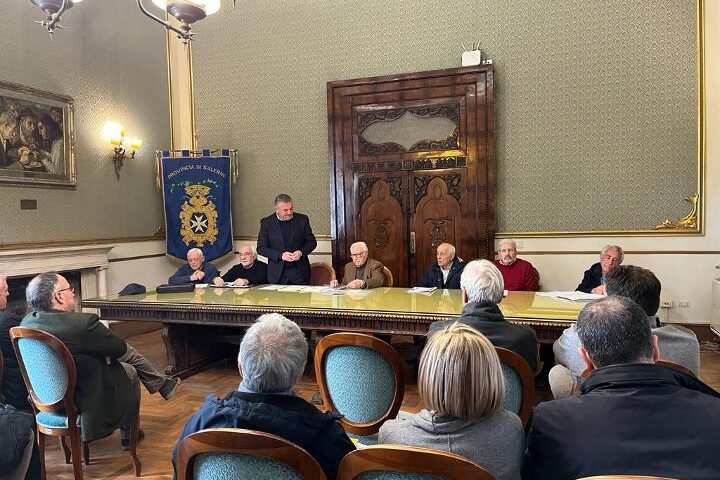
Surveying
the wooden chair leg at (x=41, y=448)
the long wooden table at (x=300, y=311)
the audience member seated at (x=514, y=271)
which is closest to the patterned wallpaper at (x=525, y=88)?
the audience member seated at (x=514, y=271)

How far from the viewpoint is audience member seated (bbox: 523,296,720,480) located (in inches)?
48.3

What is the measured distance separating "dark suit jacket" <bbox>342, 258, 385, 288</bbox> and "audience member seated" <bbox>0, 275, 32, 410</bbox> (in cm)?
270

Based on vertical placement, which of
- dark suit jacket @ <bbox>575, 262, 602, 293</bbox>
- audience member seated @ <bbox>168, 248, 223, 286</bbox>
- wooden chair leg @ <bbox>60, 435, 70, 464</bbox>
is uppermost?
audience member seated @ <bbox>168, 248, 223, 286</bbox>

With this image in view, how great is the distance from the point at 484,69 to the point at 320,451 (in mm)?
5153

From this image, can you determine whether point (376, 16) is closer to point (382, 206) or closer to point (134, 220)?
point (382, 206)

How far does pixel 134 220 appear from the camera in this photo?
21.5 ft

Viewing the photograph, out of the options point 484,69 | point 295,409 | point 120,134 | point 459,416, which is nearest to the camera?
point 459,416

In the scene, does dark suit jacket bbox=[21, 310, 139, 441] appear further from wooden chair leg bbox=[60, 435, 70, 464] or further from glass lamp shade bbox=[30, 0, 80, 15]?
glass lamp shade bbox=[30, 0, 80, 15]

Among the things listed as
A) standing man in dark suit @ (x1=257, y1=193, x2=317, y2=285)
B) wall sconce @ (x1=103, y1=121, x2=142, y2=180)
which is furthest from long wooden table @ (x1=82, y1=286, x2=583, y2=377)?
wall sconce @ (x1=103, y1=121, x2=142, y2=180)

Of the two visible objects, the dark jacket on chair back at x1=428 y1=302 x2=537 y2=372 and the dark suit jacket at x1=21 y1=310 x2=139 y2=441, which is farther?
the dark suit jacket at x1=21 y1=310 x2=139 y2=441

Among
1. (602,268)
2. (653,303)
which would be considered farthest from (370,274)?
(653,303)

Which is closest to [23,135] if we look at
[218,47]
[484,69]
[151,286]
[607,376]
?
[151,286]

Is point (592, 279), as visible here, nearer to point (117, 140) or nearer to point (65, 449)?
point (65, 449)

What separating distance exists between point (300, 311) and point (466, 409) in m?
2.45
